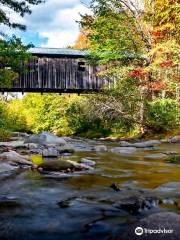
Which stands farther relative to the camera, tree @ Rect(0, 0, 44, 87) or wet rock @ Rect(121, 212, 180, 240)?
tree @ Rect(0, 0, 44, 87)

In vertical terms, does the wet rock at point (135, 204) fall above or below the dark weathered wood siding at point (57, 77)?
below

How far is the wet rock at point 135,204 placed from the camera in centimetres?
488

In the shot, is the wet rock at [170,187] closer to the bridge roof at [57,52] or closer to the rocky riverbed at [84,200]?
the rocky riverbed at [84,200]

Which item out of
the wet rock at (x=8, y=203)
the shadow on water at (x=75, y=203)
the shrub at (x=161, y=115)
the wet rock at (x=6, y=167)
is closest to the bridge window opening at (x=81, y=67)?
the shrub at (x=161, y=115)

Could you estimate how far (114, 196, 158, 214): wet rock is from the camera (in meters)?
4.88

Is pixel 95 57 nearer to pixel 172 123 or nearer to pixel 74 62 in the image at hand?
pixel 74 62

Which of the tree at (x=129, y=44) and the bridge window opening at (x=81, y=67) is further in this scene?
the bridge window opening at (x=81, y=67)

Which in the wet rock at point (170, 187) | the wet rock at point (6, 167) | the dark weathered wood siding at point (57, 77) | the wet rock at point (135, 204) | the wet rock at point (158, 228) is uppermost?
the dark weathered wood siding at point (57, 77)

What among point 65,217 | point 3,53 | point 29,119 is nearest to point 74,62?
point 29,119

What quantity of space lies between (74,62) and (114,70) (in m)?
6.94

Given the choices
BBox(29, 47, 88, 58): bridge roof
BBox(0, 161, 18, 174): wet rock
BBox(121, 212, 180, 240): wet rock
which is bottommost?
BBox(0, 161, 18, 174): wet rock

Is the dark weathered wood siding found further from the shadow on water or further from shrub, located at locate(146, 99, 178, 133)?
the shadow on water

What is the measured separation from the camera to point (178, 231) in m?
3.45

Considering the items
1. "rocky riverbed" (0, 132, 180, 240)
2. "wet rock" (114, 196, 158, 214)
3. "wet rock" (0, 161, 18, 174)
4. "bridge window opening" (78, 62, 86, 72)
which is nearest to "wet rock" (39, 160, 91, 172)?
"rocky riverbed" (0, 132, 180, 240)
